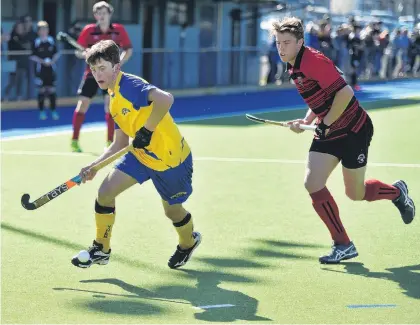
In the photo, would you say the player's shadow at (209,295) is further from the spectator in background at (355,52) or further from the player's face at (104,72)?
the spectator in background at (355,52)

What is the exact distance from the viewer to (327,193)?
25.8 feet

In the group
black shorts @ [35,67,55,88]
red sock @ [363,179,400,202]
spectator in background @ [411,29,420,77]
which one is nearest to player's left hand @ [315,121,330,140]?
red sock @ [363,179,400,202]

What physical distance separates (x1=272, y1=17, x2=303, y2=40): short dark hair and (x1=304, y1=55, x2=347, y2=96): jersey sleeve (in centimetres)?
21

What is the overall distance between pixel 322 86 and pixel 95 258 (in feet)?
6.62

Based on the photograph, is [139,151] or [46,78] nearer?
[139,151]

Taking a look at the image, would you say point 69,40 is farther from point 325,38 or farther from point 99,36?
point 325,38

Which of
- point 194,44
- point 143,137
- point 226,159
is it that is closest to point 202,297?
point 143,137

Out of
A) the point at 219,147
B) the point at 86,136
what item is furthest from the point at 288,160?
the point at 86,136

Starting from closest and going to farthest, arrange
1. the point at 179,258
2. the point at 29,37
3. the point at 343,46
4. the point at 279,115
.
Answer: the point at 179,258 < the point at 279,115 < the point at 29,37 < the point at 343,46

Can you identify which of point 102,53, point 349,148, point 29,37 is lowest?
point 29,37

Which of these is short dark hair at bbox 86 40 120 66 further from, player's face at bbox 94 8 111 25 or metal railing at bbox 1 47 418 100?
metal railing at bbox 1 47 418 100

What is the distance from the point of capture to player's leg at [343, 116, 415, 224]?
7.93m

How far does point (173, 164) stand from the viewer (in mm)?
7406

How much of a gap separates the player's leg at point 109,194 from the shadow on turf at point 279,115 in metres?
10.8
